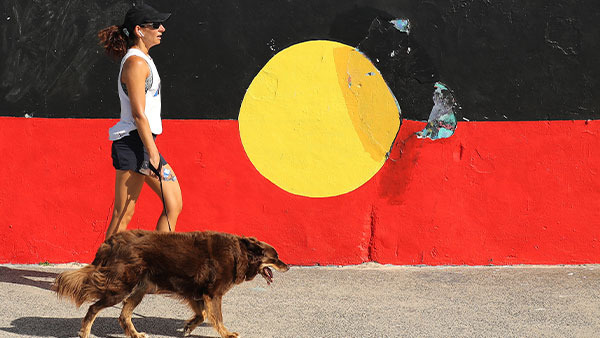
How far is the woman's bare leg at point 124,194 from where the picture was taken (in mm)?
6055

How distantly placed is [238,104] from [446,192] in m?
1.98

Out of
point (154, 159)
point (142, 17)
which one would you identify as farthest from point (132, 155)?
point (142, 17)

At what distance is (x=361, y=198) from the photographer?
7.15 meters

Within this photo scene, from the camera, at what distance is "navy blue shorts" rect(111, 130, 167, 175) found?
597 centimetres

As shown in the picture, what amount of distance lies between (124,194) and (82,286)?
1175 mm

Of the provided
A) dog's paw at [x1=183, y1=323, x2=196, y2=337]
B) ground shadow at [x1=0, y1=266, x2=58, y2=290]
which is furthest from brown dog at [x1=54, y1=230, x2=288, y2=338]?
ground shadow at [x1=0, y1=266, x2=58, y2=290]

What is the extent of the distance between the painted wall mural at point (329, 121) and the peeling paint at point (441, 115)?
0.01m

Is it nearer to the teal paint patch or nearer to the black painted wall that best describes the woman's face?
the black painted wall

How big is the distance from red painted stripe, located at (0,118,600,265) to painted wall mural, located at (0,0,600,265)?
0.04 feet

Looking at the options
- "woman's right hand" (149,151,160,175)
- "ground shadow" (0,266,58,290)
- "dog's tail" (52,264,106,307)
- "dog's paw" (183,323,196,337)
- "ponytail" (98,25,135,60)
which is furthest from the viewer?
"ground shadow" (0,266,58,290)

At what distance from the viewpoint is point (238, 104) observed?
710 centimetres

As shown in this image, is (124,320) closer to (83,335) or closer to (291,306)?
(83,335)

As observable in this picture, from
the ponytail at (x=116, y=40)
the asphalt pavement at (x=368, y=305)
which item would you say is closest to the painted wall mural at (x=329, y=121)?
the asphalt pavement at (x=368, y=305)

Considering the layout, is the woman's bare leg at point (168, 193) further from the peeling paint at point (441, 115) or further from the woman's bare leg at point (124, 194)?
the peeling paint at point (441, 115)
